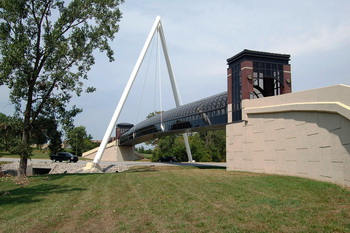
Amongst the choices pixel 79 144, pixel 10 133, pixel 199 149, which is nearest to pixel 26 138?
pixel 10 133

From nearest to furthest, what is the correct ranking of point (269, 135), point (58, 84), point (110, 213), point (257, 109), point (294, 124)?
point (110, 213) < point (294, 124) < point (269, 135) < point (257, 109) < point (58, 84)

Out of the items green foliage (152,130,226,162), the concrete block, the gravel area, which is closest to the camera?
the concrete block

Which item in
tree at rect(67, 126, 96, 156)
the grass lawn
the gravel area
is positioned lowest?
the gravel area

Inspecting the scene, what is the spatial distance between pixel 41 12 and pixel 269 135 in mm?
19061

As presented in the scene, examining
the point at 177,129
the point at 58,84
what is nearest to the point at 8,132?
the point at 58,84

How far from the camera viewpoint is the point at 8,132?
2408 centimetres

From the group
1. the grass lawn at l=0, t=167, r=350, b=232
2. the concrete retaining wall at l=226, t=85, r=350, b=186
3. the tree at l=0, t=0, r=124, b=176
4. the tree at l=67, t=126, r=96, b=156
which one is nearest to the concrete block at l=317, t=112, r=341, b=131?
the concrete retaining wall at l=226, t=85, r=350, b=186

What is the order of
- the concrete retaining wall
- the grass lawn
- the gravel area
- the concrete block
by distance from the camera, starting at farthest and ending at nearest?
1. the gravel area
2. the concrete block
3. the concrete retaining wall
4. the grass lawn

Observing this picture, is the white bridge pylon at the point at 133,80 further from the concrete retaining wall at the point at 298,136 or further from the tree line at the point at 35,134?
the concrete retaining wall at the point at 298,136

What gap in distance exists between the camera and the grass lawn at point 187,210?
7.82 meters

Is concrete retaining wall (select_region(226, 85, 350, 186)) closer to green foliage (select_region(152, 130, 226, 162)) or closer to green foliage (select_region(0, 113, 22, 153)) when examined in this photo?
green foliage (select_region(0, 113, 22, 153))

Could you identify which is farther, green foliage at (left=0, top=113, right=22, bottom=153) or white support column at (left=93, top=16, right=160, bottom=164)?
white support column at (left=93, top=16, right=160, bottom=164)

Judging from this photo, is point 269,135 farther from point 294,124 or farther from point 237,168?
point 237,168

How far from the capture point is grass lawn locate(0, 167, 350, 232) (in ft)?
25.6
